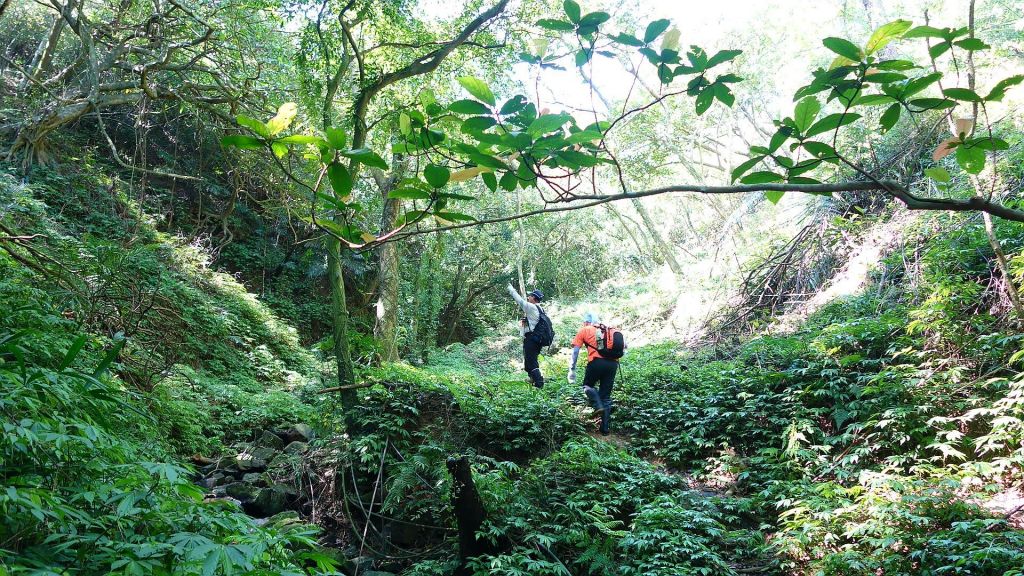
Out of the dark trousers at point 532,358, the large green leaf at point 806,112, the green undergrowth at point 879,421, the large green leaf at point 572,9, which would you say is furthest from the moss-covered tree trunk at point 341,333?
the large green leaf at point 806,112

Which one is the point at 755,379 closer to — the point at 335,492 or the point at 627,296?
the point at 335,492

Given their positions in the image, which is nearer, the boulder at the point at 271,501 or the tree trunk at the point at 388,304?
the boulder at the point at 271,501

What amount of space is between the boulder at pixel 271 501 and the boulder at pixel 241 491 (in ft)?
0.21

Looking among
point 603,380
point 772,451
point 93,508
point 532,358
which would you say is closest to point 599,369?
point 603,380

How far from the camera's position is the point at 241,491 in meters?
5.45

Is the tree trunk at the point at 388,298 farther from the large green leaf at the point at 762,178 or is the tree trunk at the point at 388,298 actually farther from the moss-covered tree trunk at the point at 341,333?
the large green leaf at the point at 762,178

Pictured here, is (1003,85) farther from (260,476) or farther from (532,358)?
(532,358)

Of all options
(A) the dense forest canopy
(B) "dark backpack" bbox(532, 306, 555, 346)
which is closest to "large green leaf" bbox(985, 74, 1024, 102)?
(A) the dense forest canopy

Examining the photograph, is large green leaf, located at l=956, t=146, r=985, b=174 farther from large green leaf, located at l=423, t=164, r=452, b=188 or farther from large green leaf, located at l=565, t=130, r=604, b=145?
large green leaf, located at l=423, t=164, r=452, b=188

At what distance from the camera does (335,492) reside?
217 inches

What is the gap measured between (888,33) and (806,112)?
0.22 m

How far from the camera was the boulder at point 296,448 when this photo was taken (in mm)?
6002

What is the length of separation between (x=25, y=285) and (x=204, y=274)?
7297mm

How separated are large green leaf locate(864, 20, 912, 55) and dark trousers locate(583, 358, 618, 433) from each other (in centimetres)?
611
